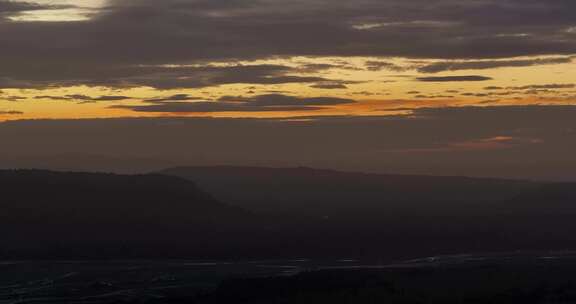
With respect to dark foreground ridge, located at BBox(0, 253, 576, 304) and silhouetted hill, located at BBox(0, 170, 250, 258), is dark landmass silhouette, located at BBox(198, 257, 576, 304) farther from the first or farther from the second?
silhouetted hill, located at BBox(0, 170, 250, 258)

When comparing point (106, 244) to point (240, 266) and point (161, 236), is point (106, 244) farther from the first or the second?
point (240, 266)

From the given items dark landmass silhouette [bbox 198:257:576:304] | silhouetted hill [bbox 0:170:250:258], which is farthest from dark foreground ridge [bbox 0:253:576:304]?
silhouetted hill [bbox 0:170:250:258]

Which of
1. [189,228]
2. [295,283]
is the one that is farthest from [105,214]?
[295,283]

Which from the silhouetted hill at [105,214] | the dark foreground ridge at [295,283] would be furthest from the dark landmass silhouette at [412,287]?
the silhouetted hill at [105,214]

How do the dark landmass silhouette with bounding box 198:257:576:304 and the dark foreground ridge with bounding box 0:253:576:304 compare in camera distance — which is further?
the dark foreground ridge with bounding box 0:253:576:304

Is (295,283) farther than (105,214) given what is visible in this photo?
No

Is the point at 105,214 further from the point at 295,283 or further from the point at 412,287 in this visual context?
the point at 412,287

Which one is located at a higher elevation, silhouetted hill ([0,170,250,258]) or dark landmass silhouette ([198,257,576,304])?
dark landmass silhouette ([198,257,576,304])

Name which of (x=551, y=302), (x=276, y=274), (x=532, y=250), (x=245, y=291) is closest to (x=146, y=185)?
(x=532, y=250)

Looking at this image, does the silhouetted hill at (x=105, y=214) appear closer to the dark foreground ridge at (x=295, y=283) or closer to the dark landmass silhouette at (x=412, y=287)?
→ the dark foreground ridge at (x=295, y=283)
